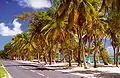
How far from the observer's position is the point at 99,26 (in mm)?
38062

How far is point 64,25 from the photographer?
41500 millimetres

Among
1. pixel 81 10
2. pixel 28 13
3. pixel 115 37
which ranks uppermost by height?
pixel 28 13

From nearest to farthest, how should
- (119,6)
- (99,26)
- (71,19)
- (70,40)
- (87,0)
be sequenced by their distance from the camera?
(119,6) → (71,19) → (87,0) → (99,26) → (70,40)

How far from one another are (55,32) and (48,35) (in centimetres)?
461

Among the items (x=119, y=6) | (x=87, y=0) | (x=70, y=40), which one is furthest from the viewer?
(x=70, y=40)

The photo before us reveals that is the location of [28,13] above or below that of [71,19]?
above

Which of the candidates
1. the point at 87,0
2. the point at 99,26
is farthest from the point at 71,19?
the point at 99,26

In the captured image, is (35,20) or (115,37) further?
(35,20)

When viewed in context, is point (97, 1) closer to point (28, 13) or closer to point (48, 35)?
A: point (48, 35)

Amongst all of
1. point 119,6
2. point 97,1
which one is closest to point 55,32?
point 97,1

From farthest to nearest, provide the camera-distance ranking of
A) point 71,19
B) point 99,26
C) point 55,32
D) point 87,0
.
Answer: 1. point 55,32
2. point 99,26
3. point 87,0
4. point 71,19

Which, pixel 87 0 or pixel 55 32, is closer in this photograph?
pixel 87 0

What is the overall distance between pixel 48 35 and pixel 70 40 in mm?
3715

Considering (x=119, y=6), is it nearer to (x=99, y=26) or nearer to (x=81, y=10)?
(x=81, y=10)
